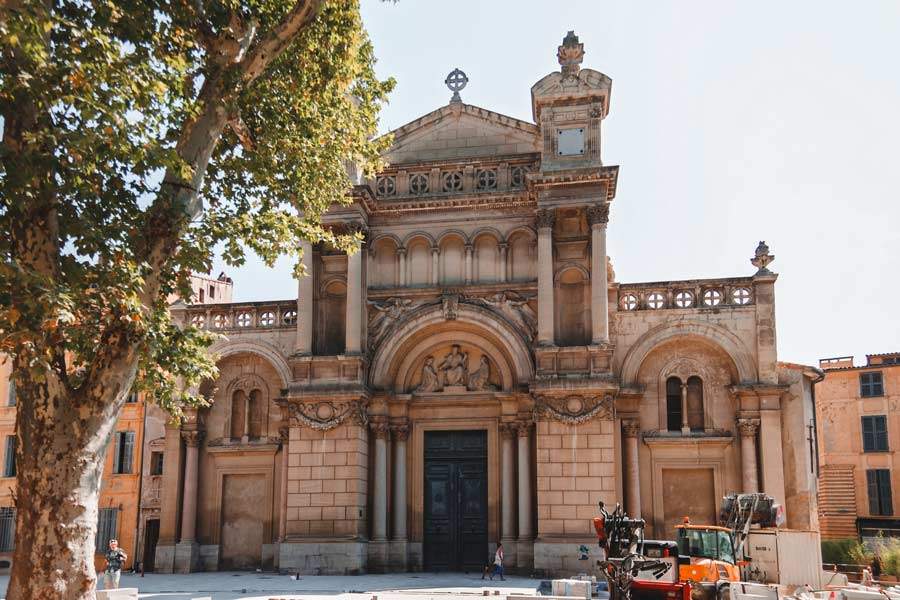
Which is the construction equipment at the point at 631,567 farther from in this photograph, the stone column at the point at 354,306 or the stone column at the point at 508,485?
the stone column at the point at 354,306

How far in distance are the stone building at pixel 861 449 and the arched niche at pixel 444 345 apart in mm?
27044

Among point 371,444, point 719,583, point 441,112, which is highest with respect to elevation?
point 441,112

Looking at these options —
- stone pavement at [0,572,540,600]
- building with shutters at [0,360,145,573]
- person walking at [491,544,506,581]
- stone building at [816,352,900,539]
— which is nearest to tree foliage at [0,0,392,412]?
stone pavement at [0,572,540,600]

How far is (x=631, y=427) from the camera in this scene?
29078mm

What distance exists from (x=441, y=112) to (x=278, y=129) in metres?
13.3

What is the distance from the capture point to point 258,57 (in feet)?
55.7

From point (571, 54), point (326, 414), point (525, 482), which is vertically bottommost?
point (525, 482)

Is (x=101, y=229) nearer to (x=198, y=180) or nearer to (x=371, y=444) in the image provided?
(x=198, y=180)

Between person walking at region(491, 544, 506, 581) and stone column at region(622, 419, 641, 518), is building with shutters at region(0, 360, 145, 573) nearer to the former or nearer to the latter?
person walking at region(491, 544, 506, 581)

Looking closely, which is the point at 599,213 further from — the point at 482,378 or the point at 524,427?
the point at 524,427

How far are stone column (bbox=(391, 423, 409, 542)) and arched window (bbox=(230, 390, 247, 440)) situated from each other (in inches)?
209

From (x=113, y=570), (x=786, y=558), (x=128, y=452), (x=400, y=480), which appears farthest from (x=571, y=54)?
(x=128, y=452)

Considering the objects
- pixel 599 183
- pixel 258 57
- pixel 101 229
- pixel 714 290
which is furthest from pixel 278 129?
pixel 714 290

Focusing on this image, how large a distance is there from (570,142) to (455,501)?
39.4 feet
